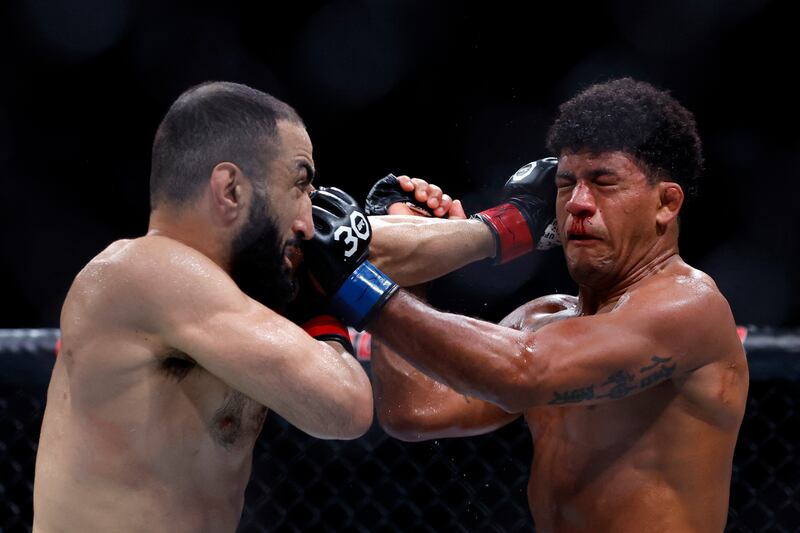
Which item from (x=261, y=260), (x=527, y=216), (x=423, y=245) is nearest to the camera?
(x=261, y=260)

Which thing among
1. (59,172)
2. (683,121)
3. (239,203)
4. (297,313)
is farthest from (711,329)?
(59,172)

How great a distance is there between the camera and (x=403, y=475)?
3182 mm

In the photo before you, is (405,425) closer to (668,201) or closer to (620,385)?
→ (620,385)

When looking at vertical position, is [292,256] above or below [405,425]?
above

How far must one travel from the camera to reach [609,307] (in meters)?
1.80

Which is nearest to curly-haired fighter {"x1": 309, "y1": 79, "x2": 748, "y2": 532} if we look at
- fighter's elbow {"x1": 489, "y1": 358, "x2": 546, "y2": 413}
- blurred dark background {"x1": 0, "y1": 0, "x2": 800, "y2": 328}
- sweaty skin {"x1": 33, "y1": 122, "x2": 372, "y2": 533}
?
fighter's elbow {"x1": 489, "y1": 358, "x2": 546, "y2": 413}

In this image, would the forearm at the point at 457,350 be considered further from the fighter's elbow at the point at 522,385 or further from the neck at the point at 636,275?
the neck at the point at 636,275

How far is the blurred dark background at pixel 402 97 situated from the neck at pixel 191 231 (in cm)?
213

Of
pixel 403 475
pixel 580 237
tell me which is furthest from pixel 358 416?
pixel 403 475

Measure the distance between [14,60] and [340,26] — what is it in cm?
137

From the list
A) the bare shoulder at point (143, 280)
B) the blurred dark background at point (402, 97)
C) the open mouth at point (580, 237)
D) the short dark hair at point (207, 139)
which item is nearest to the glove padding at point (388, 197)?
the open mouth at point (580, 237)

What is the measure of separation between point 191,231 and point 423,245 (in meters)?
0.63

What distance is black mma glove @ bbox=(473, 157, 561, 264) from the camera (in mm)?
2045

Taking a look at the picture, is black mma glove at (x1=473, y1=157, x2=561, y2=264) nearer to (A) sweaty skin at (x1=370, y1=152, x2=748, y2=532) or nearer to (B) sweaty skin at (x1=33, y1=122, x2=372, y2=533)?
(A) sweaty skin at (x1=370, y1=152, x2=748, y2=532)
